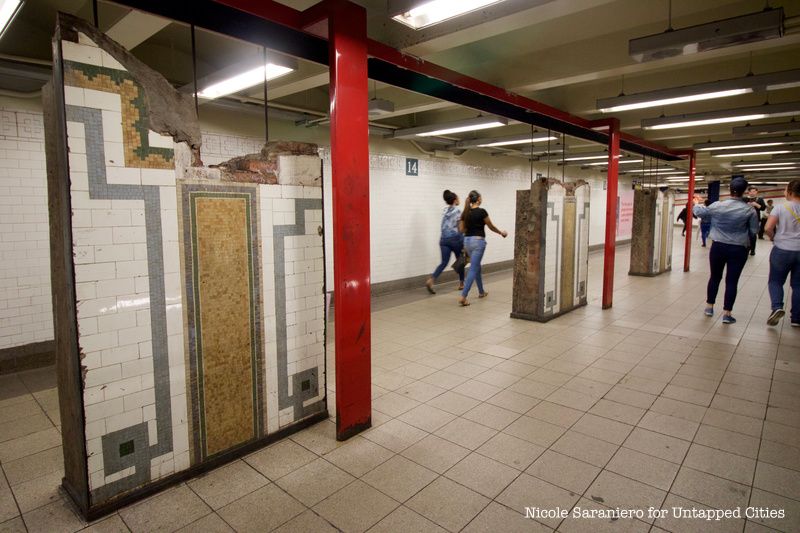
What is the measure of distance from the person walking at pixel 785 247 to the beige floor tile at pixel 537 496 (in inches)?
189

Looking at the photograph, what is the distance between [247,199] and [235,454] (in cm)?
162

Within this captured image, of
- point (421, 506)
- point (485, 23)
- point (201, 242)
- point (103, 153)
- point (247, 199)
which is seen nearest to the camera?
point (103, 153)

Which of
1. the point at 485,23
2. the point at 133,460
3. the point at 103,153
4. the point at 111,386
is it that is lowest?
the point at 133,460

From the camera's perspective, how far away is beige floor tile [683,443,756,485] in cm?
261

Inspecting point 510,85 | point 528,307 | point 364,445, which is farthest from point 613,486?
point 510,85

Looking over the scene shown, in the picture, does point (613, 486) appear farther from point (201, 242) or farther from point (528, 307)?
point (528, 307)

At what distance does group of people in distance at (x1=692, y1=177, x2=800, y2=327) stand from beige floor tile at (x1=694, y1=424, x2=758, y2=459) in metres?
3.52

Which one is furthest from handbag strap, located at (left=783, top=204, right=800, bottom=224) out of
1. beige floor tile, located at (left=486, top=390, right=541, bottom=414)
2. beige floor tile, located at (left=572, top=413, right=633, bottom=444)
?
beige floor tile, located at (left=486, top=390, right=541, bottom=414)

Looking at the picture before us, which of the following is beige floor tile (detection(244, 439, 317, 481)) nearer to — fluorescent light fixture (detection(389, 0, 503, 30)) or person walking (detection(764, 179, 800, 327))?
fluorescent light fixture (detection(389, 0, 503, 30))

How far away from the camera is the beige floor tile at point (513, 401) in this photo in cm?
351

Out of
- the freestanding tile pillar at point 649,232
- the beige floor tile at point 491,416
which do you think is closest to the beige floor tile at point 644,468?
the beige floor tile at point 491,416

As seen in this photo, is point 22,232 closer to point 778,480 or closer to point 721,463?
point 721,463

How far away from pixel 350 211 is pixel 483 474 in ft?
6.02

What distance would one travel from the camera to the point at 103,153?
7.22 ft
